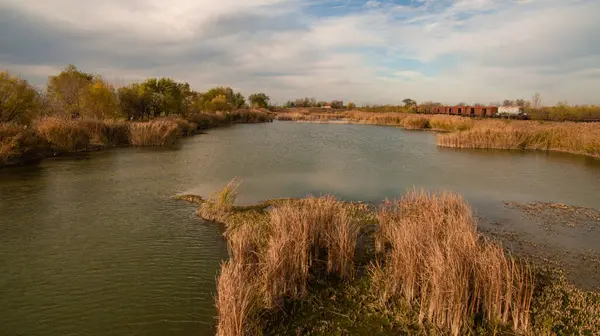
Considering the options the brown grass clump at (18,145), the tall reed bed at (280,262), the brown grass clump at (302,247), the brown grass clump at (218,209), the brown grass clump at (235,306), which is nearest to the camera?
the brown grass clump at (235,306)

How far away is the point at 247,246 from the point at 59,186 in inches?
503

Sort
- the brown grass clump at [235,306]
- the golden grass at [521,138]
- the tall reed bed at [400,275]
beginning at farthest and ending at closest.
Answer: the golden grass at [521,138], the tall reed bed at [400,275], the brown grass clump at [235,306]

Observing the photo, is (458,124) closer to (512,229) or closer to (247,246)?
(512,229)

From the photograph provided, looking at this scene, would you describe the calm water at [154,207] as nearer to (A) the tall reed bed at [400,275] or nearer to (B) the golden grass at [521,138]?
(A) the tall reed bed at [400,275]

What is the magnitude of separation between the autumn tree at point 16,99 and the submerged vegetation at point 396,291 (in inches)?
1011

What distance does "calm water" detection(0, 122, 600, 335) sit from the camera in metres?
6.79

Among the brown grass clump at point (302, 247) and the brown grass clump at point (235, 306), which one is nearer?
the brown grass clump at point (235, 306)

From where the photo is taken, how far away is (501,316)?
20.2 ft

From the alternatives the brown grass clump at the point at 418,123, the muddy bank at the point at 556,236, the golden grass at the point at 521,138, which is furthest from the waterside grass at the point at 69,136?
the brown grass clump at the point at 418,123

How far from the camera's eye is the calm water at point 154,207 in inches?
267

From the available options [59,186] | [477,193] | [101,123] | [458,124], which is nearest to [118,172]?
[59,186]

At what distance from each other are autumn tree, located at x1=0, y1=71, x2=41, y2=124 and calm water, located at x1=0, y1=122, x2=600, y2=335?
20.5 ft

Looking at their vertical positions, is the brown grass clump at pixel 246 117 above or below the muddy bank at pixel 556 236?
above

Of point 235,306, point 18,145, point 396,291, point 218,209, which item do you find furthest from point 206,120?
point 235,306
